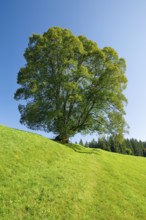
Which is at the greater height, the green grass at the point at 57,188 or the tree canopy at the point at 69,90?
the tree canopy at the point at 69,90

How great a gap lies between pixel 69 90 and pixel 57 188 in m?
16.8

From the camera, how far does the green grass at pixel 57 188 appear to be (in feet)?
30.8

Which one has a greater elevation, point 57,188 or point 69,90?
point 69,90

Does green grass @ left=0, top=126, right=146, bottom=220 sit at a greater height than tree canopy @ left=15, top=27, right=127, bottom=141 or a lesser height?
lesser

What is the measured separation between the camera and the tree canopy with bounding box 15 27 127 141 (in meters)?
27.5

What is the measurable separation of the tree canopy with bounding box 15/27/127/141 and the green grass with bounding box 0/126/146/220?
10.1m

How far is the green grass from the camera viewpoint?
369 inches

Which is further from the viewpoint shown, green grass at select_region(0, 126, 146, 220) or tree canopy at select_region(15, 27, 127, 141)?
tree canopy at select_region(15, 27, 127, 141)

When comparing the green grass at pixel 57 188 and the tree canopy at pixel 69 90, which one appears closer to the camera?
Result: the green grass at pixel 57 188

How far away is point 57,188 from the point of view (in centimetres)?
1158

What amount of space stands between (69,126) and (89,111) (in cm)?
387

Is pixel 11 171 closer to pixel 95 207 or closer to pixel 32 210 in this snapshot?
pixel 32 210

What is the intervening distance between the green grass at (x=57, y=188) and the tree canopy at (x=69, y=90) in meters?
10.1

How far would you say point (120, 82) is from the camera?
1162 inches
